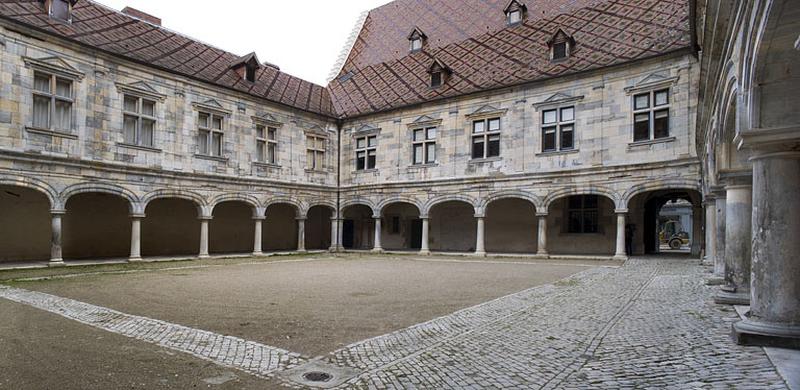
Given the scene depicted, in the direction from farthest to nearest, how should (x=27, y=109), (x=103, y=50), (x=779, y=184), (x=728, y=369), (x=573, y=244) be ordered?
(x=573, y=244)
(x=103, y=50)
(x=27, y=109)
(x=779, y=184)
(x=728, y=369)

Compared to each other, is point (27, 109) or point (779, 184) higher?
point (27, 109)

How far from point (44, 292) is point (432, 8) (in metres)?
21.8

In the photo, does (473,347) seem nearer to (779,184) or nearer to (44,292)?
(779,184)

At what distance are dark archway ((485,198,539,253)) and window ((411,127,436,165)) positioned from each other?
3102 millimetres

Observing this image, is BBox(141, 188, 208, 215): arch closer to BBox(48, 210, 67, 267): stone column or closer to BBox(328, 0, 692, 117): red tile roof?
BBox(48, 210, 67, 267): stone column

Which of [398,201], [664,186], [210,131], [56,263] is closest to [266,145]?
[210,131]

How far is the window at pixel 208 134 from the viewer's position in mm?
16672

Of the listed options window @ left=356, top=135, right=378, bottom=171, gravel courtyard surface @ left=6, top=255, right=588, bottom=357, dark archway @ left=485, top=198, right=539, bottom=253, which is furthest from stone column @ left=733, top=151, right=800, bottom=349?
window @ left=356, top=135, right=378, bottom=171

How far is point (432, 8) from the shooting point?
24.8 m

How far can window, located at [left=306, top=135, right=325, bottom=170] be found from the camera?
20641 millimetres

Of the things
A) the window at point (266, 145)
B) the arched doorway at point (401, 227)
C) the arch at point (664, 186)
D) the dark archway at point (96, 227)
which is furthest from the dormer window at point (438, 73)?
the dark archway at point (96, 227)

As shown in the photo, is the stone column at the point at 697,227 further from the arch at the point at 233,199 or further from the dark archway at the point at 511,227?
the arch at the point at 233,199

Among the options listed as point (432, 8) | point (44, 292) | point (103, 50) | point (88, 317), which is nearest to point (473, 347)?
point (88, 317)

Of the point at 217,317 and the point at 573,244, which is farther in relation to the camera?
the point at 573,244
